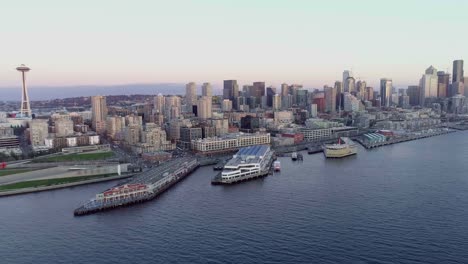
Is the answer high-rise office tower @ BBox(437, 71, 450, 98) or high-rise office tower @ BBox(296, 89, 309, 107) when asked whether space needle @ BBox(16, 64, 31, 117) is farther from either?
high-rise office tower @ BBox(437, 71, 450, 98)

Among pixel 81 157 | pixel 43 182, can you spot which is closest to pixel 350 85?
pixel 81 157

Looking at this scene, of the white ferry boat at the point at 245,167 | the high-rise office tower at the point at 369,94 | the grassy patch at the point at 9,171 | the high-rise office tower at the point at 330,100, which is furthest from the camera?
the high-rise office tower at the point at 369,94

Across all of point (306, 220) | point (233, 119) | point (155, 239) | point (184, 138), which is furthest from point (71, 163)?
point (233, 119)

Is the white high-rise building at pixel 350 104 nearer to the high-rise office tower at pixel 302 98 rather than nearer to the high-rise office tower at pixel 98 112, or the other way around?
the high-rise office tower at pixel 302 98

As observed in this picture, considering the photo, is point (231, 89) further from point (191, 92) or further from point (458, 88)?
point (458, 88)

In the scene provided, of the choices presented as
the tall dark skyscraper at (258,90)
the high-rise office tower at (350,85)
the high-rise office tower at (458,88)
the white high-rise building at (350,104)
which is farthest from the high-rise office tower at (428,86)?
the tall dark skyscraper at (258,90)

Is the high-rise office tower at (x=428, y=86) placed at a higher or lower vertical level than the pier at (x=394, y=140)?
higher

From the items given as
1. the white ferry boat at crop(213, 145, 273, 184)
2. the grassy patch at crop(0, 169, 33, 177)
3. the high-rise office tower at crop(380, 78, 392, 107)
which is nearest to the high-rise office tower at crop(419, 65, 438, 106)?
the high-rise office tower at crop(380, 78, 392, 107)
